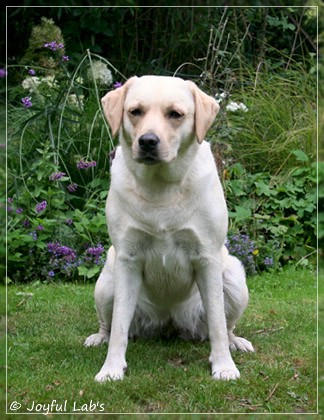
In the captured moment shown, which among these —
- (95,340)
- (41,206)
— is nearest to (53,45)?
(41,206)

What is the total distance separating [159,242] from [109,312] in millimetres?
611

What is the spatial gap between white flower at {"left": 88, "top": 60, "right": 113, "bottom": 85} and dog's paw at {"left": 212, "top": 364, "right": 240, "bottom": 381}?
2.74 metres

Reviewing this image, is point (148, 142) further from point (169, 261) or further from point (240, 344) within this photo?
point (240, 344)

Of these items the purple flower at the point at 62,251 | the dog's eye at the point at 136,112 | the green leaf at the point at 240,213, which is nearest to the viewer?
the dog's eye at the point at 136,112

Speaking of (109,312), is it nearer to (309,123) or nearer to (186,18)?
(186,18)

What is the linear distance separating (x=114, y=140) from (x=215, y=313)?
262 cm

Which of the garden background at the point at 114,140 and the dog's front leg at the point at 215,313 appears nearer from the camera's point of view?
the dog's front leg at the point at 215,313

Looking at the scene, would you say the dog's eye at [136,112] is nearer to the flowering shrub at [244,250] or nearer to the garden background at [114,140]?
the garden background at [114,140]

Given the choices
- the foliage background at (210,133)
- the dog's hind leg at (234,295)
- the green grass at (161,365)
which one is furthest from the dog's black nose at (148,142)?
the foliage background at (210,133)

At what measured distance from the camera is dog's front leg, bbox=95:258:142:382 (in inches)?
126

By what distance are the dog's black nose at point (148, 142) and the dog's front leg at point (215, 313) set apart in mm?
598

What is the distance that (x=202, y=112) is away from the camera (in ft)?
10.3

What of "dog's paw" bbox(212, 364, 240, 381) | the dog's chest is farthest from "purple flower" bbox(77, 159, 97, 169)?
"dog's paw" bbox(212, 364, 240, 381)

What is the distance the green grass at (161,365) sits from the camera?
3023mm
